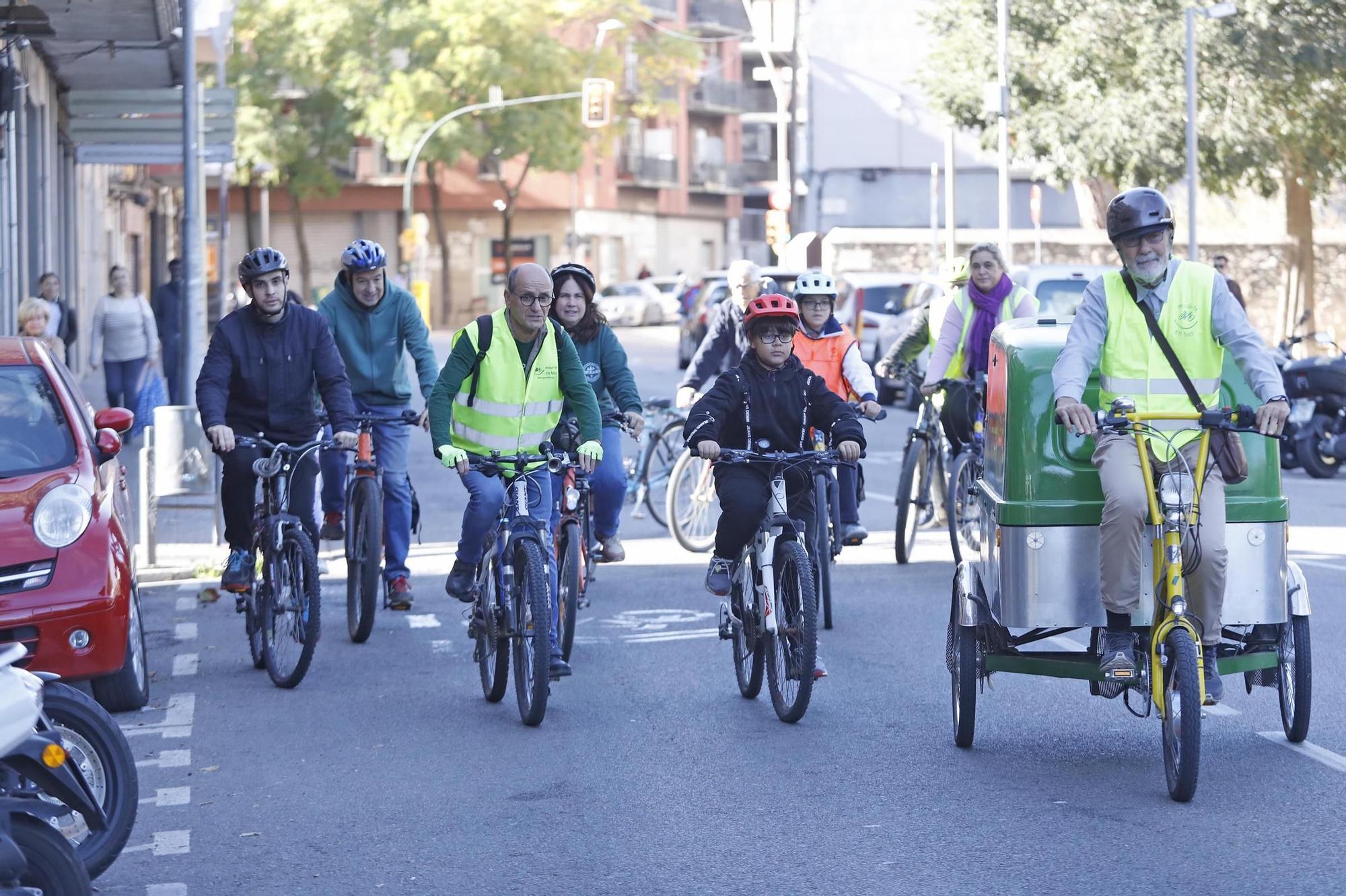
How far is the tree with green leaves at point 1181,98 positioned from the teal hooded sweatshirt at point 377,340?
77.6ft

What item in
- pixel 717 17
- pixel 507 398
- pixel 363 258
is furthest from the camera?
pixel 717 17

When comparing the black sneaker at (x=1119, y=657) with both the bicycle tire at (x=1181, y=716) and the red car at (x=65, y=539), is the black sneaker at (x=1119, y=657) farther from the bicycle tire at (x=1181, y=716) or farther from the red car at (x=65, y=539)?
the red car at (x=65, y=539)

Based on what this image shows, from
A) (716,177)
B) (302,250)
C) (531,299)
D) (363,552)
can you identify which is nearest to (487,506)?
(531,299)

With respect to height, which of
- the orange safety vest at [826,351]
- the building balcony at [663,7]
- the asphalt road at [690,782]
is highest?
the building balcony at [663,7]

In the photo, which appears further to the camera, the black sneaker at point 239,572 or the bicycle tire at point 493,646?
the black sneaker at point 239,572

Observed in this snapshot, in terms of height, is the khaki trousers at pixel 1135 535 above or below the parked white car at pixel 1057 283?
below

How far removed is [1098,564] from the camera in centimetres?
703

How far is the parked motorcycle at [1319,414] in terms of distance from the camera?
1872cm

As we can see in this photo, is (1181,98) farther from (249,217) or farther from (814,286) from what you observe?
(249,217)

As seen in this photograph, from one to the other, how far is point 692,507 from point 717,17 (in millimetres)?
75252

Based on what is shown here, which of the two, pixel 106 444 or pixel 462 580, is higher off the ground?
pixel 106 444

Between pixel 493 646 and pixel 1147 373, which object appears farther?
pixel 493 646

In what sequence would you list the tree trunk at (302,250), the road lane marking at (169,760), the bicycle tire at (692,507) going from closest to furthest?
the road lane marking at (169,760) < the bicycle tire at (692,507) < the tree trunk at (302,250)

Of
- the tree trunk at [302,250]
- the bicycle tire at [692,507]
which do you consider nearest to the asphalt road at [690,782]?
the bicycle tire at [692,507]
